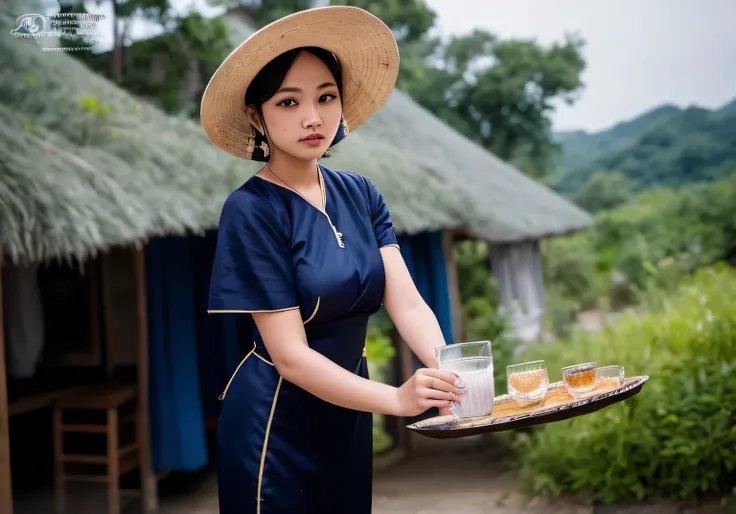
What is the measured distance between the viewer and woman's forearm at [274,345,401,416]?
1.35 m

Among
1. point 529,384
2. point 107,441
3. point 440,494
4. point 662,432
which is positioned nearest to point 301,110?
point 529,384

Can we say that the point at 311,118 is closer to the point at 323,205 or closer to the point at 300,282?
the point at 323,205

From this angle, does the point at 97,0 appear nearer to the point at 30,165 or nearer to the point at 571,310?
the point at 30,165

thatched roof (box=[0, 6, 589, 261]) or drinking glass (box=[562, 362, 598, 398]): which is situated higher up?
thatched roof (box=[0, 6, 589, 261])

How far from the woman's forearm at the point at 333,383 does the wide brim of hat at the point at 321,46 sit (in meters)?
0.52

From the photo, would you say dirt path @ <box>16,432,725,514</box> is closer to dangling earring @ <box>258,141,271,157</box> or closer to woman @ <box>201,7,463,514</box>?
woman @ <box>201,7,463,514</box>

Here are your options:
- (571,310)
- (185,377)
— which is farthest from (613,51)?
(185,377)

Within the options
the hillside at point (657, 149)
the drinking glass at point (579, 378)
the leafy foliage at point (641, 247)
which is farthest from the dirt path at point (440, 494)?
the hillside at point (657, 149)

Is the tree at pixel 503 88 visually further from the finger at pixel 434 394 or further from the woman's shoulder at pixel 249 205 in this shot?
the finger at pixel 434 394

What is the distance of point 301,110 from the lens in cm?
154

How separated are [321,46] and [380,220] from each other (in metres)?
0.37

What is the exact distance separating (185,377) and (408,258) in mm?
1809

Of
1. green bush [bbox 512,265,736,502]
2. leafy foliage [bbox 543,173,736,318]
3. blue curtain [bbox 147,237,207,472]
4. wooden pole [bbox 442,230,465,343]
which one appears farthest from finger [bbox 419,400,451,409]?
leafy foliage [bbox 543,173,736,318]

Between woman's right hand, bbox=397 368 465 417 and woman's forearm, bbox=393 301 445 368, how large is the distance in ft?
0.91
